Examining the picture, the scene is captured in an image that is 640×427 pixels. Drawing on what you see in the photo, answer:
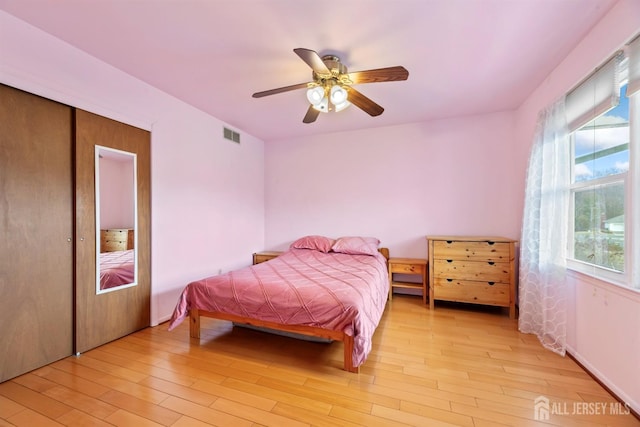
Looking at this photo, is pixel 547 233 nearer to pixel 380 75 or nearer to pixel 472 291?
pixel 472 291

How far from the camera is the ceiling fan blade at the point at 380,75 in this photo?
183 centimetres

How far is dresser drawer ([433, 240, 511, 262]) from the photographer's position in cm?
300

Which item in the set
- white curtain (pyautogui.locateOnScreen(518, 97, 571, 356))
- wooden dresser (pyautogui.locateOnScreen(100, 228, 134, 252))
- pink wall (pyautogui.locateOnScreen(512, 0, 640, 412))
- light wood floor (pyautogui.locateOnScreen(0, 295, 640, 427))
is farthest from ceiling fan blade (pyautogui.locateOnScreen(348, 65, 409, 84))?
wooden dresser (pyautogui.locateOnScreen(100, 228, 134, 252))

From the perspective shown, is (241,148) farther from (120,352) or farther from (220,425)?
(220,425)

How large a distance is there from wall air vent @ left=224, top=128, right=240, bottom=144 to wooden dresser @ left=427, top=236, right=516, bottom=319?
3137 mm

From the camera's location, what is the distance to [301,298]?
6.75ft

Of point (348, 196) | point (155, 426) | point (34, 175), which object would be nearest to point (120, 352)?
point (155, 426)

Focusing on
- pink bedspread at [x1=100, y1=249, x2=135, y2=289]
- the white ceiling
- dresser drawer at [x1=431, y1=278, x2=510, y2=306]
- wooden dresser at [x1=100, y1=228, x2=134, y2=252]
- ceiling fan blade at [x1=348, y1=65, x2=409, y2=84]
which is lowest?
dresser drawer at [x1=431, y1=278, x2=510, y2=306]

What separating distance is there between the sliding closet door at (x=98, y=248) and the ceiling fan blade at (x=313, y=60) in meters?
1.92

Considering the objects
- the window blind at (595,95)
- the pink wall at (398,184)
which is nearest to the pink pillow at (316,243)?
the pink wall at (398,184)

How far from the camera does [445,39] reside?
1947 mm

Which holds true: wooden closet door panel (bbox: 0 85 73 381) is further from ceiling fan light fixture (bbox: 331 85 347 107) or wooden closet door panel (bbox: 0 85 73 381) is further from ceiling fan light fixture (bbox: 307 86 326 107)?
ceiling fan light fixture (bbox: 331 85 347 107)

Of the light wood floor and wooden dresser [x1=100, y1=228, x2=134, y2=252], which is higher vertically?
wooden dresser [x1=100, y1=228, x2=134, y2=252]

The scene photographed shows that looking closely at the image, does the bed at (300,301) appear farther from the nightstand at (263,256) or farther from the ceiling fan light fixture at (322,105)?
the ceiling fan light fixture at (322,105)
